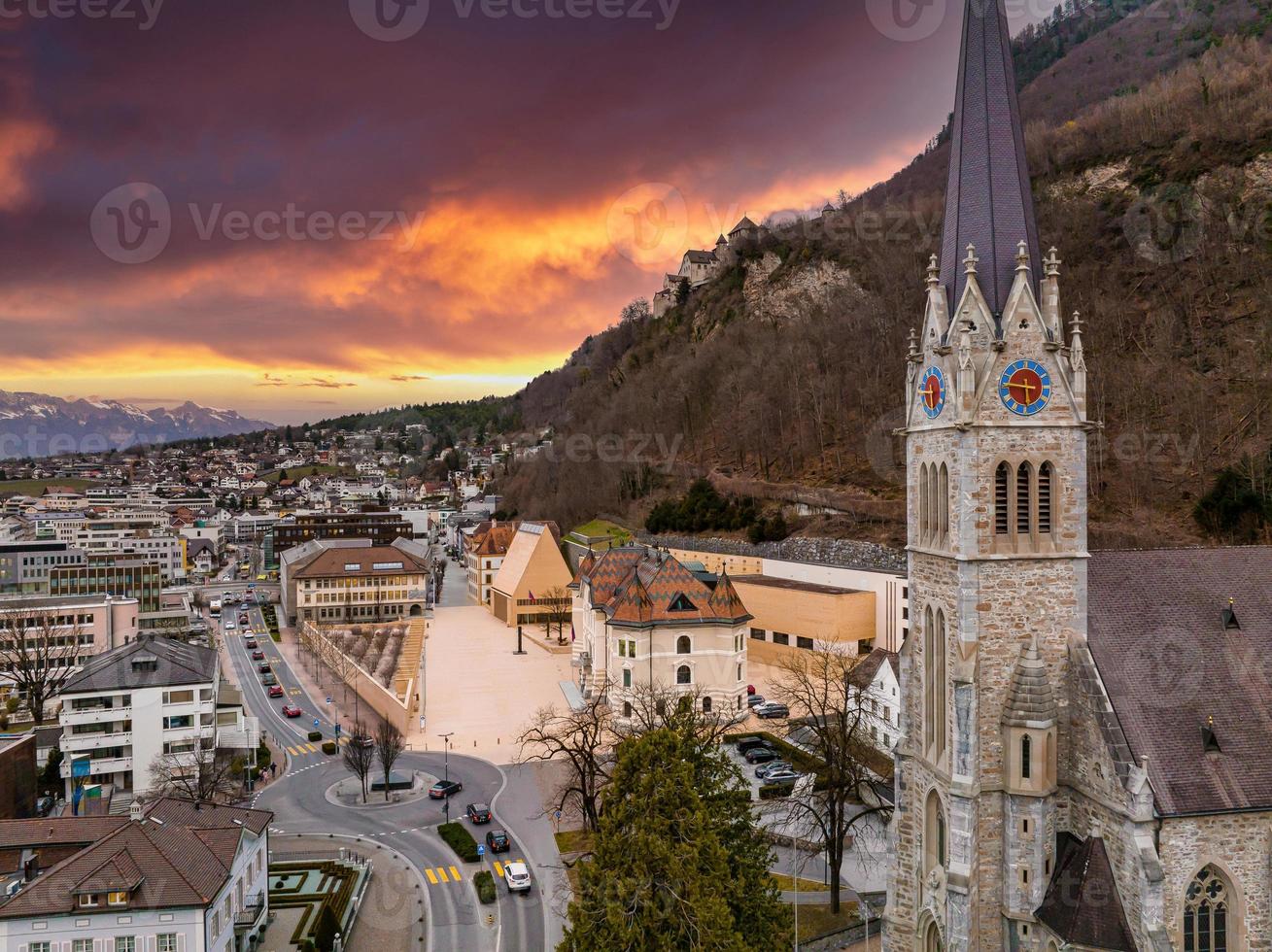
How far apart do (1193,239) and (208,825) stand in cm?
8667

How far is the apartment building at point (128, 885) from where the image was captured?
25.2 meters

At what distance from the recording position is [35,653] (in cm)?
6069

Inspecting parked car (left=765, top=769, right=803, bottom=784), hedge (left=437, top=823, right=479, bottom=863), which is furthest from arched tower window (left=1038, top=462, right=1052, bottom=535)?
hedge (left=437, top=823, right=479, bottom=863)

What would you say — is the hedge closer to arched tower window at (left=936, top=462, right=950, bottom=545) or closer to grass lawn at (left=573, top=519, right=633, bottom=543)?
arched tower window at (left=936, top=462, right=950, bottom=545)

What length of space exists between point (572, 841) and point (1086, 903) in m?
23.1

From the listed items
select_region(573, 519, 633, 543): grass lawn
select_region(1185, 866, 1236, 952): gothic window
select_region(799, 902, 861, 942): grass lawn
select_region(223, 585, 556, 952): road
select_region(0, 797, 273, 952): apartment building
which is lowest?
select_region(223, 585, 556, 952): road

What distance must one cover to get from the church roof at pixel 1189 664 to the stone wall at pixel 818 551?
3570 centimetres

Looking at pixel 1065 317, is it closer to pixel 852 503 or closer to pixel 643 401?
pixel 852 503

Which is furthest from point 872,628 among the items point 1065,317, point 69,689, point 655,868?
point 69,689

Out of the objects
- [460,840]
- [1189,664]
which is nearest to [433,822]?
[460,840]

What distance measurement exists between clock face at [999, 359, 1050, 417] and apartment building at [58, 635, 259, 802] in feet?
142

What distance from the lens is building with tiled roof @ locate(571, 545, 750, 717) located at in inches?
2061

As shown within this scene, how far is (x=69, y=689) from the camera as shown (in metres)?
43.9

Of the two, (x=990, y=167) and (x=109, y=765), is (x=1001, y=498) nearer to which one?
(x=990, y=167)
